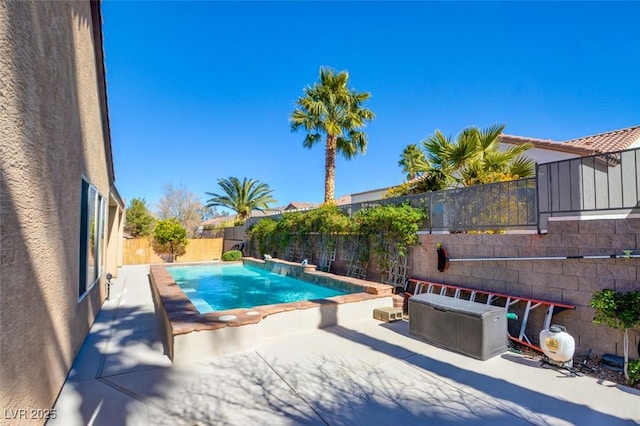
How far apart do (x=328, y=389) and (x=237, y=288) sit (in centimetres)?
1046

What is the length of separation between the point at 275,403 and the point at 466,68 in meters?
16.1

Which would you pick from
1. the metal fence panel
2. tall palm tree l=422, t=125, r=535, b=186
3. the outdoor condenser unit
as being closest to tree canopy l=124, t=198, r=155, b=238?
tall palm tree l=422, t=125, r=535, b=186

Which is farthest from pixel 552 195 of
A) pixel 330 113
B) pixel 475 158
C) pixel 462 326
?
pixel 330 113

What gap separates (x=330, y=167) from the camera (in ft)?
58.0

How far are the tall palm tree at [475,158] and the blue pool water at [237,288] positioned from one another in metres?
6.02

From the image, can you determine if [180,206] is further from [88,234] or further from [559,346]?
[559,346]

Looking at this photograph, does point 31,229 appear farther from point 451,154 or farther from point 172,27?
point 172,27

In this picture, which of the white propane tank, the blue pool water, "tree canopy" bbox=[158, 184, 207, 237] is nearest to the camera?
the white propane tank

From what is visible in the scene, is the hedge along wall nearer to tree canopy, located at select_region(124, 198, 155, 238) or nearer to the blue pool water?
the blue pool water

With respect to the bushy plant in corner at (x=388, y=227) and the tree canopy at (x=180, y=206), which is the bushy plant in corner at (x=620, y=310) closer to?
the bushy plant in corner at (x=388, y=227)

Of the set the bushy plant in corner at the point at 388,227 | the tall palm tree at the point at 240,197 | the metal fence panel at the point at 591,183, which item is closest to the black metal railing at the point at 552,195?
the metal fence panel at the point at 591,183

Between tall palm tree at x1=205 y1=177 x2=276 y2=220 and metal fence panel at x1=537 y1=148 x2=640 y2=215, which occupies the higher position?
tall palm tree at x1=205 y1=177 x2=276 y2=220

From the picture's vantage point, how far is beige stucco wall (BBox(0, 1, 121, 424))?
233 centimetres

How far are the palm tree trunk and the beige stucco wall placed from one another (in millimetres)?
13313
